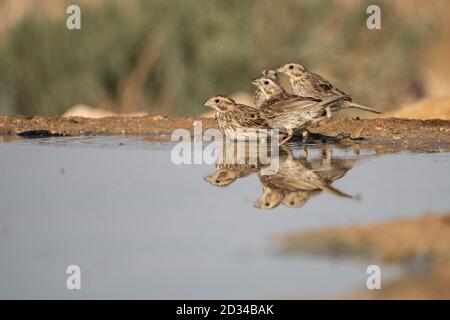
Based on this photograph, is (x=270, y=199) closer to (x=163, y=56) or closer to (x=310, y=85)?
(x=310, y=85)

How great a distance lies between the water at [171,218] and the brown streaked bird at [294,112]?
1.84 feet

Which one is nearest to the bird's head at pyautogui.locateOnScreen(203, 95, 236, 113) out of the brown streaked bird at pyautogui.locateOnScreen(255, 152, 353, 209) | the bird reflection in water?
the bird reflection in water

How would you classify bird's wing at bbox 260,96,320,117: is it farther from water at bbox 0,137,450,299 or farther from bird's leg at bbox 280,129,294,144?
water at bbox 0,137,450,299

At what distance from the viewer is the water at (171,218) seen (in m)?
5.34

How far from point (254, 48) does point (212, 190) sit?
33.6ft

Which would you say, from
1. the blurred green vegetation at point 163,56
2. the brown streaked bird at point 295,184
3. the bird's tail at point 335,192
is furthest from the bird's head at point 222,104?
the blurred green vegetation at point 163,56

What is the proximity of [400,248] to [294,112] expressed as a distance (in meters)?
4.06

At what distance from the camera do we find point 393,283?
17.2ft

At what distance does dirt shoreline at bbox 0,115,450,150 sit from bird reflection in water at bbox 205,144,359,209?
4.03 ft

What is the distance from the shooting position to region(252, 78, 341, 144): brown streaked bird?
9.83 m

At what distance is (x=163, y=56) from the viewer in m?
17.0

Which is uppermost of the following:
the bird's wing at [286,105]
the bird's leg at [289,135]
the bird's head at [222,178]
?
the bird's wing at [286,105]

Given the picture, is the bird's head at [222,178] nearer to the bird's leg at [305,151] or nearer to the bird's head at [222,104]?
the bird's leg at [305,151]
